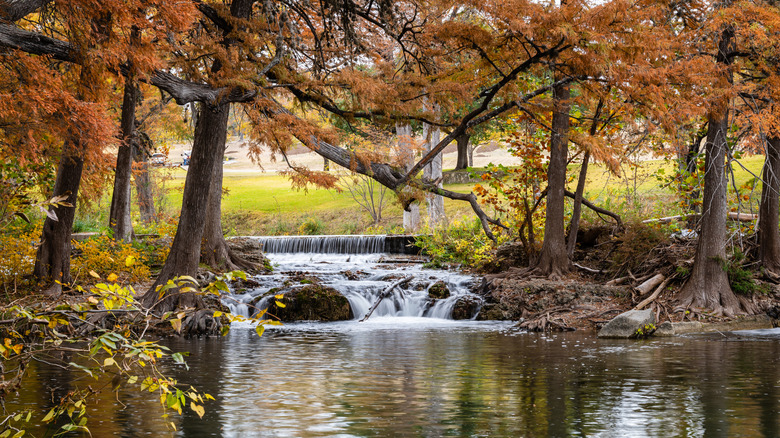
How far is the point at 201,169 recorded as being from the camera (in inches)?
568

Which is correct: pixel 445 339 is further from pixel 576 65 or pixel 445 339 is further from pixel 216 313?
pixel 216 313

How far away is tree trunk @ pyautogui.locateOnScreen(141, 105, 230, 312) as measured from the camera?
47.1 ft

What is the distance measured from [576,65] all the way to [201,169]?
284 inches

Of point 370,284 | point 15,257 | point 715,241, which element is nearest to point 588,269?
point 715,241

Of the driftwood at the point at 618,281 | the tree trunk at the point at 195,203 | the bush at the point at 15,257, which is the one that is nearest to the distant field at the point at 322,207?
the driftwood at the point at 618,281

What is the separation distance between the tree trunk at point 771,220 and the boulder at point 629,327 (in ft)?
13.0

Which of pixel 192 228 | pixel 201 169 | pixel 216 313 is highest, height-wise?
pixel 201 169

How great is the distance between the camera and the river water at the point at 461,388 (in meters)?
6.68

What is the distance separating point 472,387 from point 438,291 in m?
8.86

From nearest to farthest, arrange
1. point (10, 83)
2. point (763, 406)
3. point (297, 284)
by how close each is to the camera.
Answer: point (763, 406) → point (10, 83) → point (297, 284)

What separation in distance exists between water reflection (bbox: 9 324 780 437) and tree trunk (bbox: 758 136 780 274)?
321 centimetres

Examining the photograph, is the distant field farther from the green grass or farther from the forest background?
the forest background

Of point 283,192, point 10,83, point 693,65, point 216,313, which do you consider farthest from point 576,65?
point 283,192

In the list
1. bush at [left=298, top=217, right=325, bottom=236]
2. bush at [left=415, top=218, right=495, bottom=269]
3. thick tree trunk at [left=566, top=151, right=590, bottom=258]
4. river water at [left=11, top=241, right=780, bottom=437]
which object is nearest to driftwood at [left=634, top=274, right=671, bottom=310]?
river water at [left=11, top=241, right=780, bottom=437]
